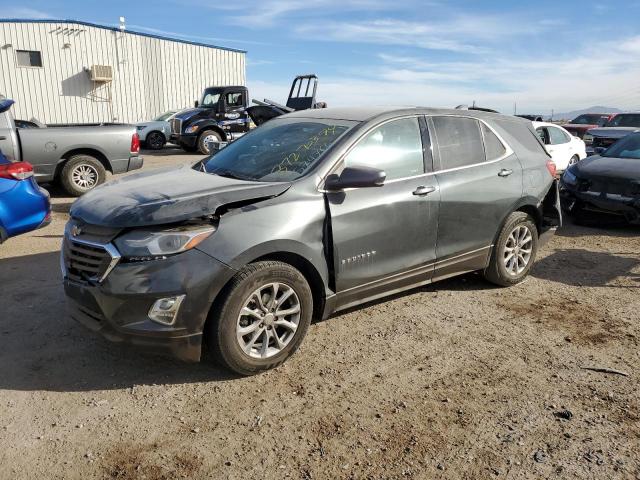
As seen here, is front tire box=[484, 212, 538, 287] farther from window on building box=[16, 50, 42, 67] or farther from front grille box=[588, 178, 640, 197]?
window on building box=[16, 50, 42, 67]

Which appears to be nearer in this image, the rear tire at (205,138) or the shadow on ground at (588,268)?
the shadow on ground at (588,268)

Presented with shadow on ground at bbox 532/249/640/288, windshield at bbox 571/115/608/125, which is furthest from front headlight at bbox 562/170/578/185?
windshield at bbox 571/115/608/125

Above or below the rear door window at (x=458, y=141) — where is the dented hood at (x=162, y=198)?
below

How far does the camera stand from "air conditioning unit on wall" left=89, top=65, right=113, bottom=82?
2378 centimetres

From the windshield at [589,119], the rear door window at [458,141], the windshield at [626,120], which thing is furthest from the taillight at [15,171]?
the windshield at [589,119]

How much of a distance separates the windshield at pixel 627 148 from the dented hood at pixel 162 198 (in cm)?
719

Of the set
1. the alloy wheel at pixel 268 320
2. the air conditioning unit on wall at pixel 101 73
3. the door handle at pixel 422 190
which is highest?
the air conditioning unit on wall at pixel 101 73

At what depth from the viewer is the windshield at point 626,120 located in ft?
53.5

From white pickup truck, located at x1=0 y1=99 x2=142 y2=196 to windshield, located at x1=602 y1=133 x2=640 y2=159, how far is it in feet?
28.0

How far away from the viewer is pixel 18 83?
22906mm

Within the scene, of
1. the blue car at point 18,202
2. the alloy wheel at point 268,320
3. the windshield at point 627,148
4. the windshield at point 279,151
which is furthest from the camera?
the windshield at point 627,148

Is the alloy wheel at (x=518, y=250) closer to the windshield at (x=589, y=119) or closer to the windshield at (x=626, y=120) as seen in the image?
the windshield at (x=626, y=120)

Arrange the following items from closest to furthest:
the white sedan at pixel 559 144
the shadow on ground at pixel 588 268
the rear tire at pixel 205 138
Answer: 1. the shadow on ground at pixel 588 268
2. the white sedan at pixel 559 144
3. the rear tire at pixel 205 138

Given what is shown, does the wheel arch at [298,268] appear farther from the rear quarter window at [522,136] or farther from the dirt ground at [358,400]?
the rear quarter window at [522,136]
